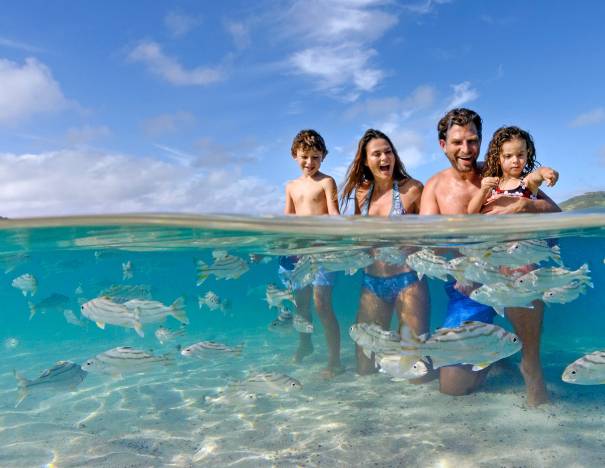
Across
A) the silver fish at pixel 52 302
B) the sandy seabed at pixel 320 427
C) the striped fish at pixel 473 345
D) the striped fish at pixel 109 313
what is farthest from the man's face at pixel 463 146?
the silver fish at pixel 52 302

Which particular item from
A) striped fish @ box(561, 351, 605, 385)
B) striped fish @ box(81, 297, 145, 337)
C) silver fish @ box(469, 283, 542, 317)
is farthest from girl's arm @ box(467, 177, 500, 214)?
striped fish @ box(81, 297, 145, 337)

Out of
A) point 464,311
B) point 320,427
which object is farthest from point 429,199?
point 320,427

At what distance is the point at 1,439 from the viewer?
8.25 m

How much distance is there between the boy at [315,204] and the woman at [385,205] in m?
0.43

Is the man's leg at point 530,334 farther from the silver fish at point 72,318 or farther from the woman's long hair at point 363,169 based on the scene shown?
the silver fish at point 72,318

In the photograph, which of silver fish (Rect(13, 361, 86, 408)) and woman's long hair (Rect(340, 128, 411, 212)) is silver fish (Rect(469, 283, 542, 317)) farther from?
silver fish (Rect(13, 361, 86, 408))

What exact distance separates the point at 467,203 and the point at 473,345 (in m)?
2.89

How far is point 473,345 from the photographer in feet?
17.6

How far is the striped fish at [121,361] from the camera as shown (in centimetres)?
675

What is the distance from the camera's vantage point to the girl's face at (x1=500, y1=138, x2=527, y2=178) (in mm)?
6449

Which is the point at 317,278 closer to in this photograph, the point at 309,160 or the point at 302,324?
the point at 302,324

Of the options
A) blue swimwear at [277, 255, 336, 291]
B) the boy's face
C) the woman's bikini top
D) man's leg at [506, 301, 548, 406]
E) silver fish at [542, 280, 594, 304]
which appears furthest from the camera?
blue swimwear at [277, 255, 336, 291]

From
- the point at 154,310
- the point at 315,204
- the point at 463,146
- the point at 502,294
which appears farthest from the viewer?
the point at 315,204

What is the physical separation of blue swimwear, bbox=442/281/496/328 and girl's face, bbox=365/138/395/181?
2345mm
